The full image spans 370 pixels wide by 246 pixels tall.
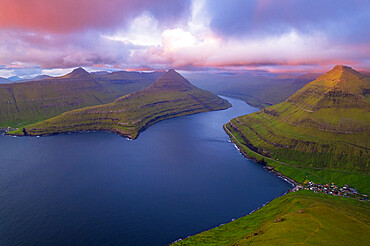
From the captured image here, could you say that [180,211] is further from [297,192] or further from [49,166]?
[49,166]

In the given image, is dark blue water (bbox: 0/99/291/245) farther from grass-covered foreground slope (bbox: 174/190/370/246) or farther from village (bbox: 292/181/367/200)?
village (bbox: 292/181/367/200)

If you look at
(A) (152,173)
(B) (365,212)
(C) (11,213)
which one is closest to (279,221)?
(B) (365,212)

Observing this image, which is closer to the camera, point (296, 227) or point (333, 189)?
point (296, 227)

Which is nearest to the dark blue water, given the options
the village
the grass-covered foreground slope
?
the grass-covered foreground slope

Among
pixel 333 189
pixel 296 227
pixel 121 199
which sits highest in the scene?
pixel 296 227

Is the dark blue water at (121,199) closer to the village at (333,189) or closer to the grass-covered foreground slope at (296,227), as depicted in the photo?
the grass-covered foreground slope at (296,227)

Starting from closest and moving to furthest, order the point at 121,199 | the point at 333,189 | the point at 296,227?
the point at 296,227 < the point at 121,199 < the point at 333,189

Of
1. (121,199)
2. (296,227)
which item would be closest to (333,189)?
(296,227)

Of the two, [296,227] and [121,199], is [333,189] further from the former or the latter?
[121,199]
